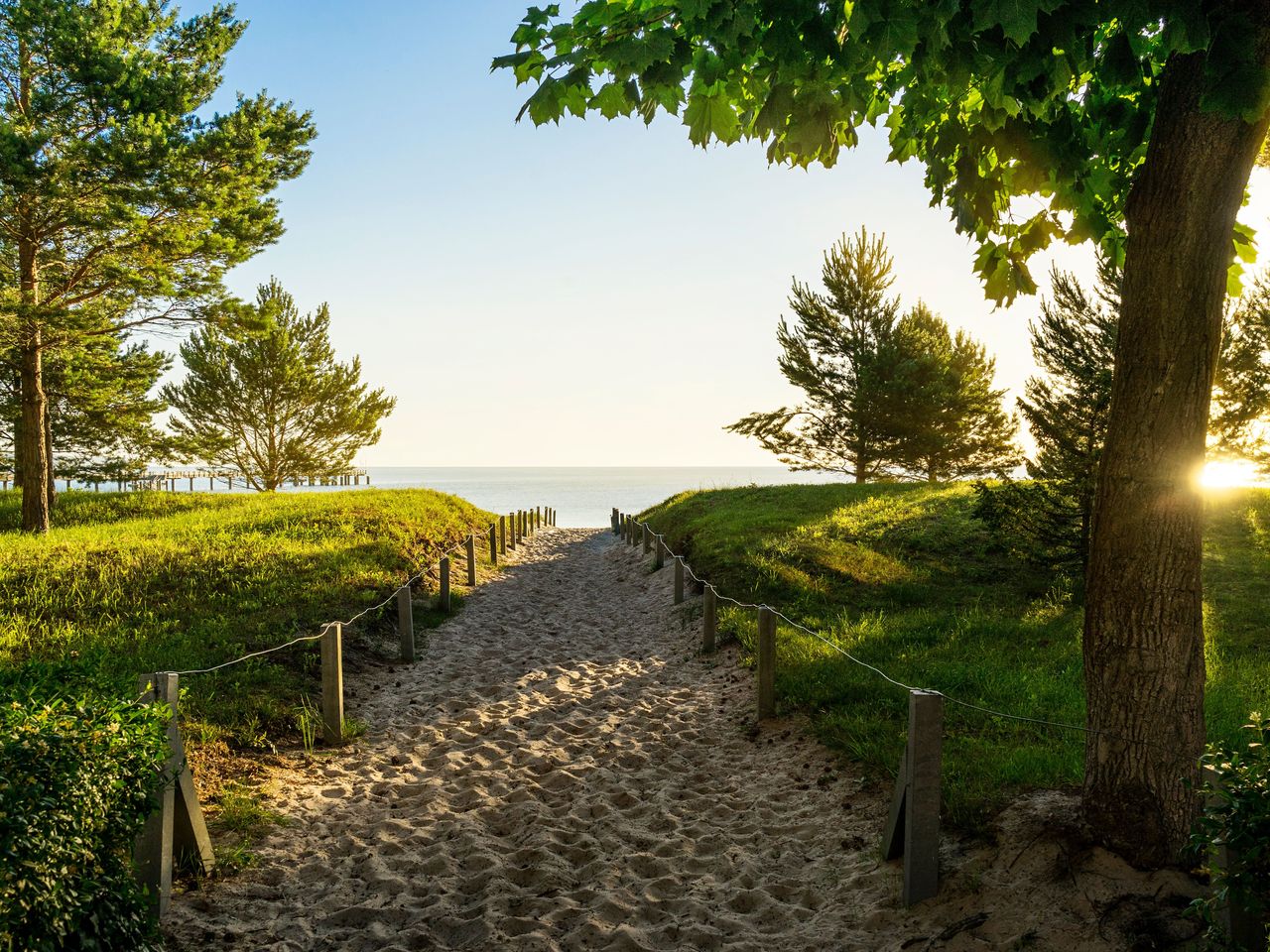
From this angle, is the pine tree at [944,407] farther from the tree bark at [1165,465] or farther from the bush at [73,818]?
the bush at [73,818]

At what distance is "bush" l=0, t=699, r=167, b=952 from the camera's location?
105 inches

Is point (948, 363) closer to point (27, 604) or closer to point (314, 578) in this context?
point (314, 578)

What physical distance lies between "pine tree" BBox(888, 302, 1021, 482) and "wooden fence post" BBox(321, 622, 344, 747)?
2573 cm

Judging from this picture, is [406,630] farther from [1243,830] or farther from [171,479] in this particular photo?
[171,479]

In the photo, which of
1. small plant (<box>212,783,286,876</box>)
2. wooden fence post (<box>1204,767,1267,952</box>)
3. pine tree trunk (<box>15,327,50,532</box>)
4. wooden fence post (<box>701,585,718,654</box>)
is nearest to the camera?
wooden fence post (<box>1204,767,1267,952</box>)

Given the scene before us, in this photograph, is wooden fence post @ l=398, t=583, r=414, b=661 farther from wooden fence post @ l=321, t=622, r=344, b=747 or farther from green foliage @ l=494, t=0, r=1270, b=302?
green foliage @ l=494, t=0, r=1270, b=302

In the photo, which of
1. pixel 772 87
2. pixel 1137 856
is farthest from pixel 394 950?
pixel 772 87

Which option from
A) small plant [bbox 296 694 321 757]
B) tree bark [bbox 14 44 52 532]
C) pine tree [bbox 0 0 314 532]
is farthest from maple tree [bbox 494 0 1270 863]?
tree bark [bbox 14 44 52 532]

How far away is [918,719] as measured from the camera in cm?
402

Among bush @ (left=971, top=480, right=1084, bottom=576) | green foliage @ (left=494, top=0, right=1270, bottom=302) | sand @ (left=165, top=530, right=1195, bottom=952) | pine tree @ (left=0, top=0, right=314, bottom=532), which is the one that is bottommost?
sand @ (left=165, top=530, right=1195, bottom=952)

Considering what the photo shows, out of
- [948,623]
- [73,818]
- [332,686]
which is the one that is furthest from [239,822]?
[948,623]

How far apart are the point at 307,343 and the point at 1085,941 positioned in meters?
38.7

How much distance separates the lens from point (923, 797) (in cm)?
406

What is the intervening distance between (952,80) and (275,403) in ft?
122
